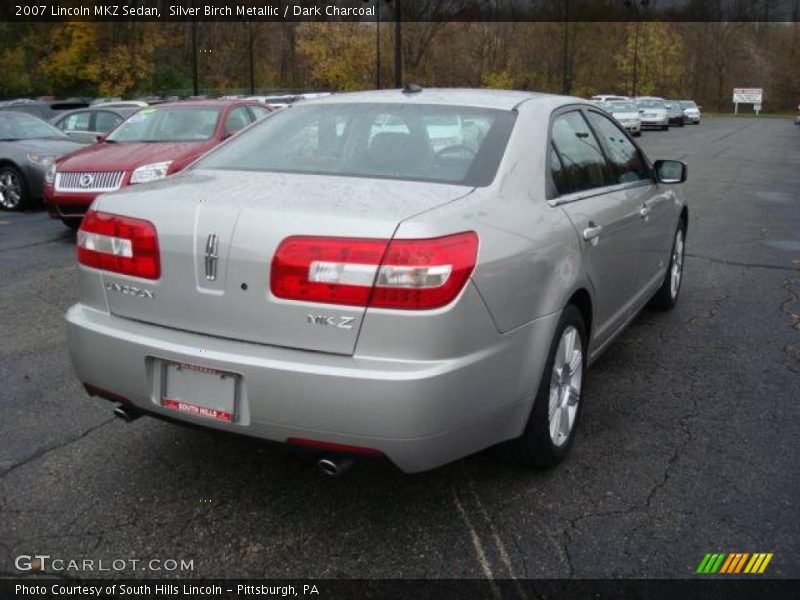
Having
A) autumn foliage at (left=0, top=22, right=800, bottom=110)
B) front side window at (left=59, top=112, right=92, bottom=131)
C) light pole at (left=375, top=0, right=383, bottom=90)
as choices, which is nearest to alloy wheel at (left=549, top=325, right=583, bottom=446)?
front side window at (left=59, top=112, right=92, bottom=131)

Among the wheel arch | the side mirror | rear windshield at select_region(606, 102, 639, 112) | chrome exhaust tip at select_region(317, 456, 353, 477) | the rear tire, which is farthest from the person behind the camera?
rear windshield at select_region(606, 102, 639, 112)

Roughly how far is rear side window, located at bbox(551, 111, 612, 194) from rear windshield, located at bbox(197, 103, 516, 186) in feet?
1.12

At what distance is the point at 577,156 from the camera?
3.86 metres

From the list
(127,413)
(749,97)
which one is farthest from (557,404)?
(749,97)

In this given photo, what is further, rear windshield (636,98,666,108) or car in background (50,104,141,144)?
rear windshield (636,98,666,108)

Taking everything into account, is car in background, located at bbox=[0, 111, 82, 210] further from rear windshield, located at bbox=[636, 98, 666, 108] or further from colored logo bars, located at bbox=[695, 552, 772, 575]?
rear windshield, located at bbox=[636, 98, 666, 108]

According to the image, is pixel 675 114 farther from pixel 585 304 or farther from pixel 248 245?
pixel 248 245

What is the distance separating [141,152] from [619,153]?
623 centimetres

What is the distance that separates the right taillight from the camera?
2.55m

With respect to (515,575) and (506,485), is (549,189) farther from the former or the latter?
(515,575)

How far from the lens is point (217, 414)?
9.04 ft

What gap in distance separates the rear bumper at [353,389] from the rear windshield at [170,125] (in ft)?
23.7

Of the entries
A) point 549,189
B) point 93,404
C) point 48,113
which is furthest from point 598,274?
point 48,113
